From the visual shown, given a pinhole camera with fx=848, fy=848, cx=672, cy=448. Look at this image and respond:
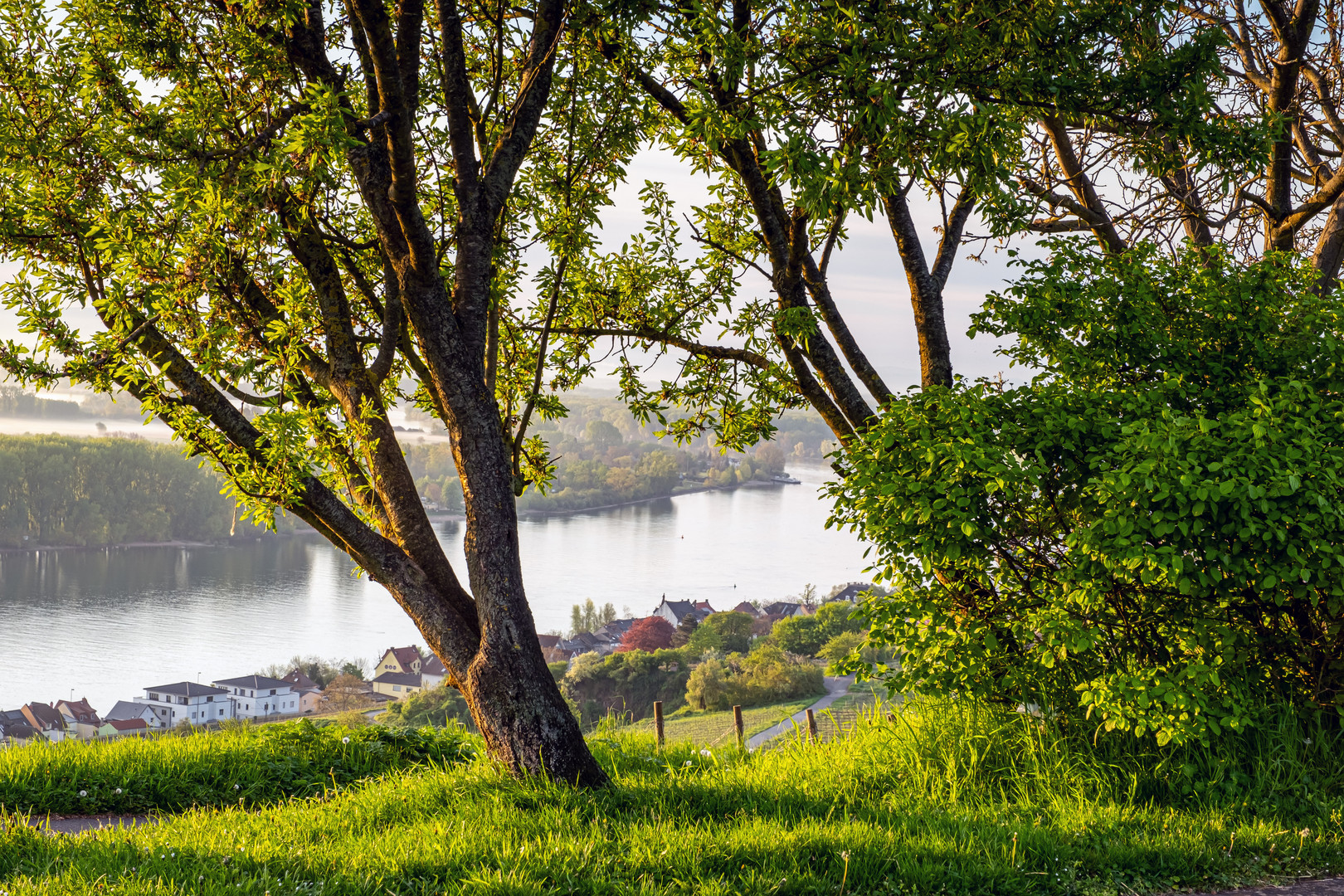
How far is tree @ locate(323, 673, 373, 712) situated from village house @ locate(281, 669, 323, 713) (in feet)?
1.08

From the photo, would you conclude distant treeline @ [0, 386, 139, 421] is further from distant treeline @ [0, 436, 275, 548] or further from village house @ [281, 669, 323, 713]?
village house @ [281, 669, 323, 713]

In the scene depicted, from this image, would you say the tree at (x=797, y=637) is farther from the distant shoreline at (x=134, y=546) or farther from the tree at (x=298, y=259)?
the distant shoreline at (x=134, y=546)

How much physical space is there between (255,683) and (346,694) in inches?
128

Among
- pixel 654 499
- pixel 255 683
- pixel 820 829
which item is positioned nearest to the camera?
pixel 820 829

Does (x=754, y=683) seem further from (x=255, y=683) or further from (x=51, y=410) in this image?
(x=51, y=410)

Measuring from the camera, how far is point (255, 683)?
29984 mm

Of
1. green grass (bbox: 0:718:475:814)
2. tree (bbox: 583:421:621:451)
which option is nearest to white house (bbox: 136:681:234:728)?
green grass (bbox: 0:718:475:814)

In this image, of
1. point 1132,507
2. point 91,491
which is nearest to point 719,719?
point 1132,507

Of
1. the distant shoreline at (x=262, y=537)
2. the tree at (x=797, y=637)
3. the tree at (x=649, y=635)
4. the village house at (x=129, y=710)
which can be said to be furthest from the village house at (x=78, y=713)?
the tree at (x=797, y=637)

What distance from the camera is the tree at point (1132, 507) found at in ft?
13.3

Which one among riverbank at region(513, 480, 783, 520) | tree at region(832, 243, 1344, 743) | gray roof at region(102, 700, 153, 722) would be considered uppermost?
tree at region(832, 243, 1344, 743)

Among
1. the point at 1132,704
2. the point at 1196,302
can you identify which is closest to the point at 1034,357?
the point at 1196,302

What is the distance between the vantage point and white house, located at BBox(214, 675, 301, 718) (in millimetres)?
28453

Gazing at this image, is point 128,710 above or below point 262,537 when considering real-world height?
below
